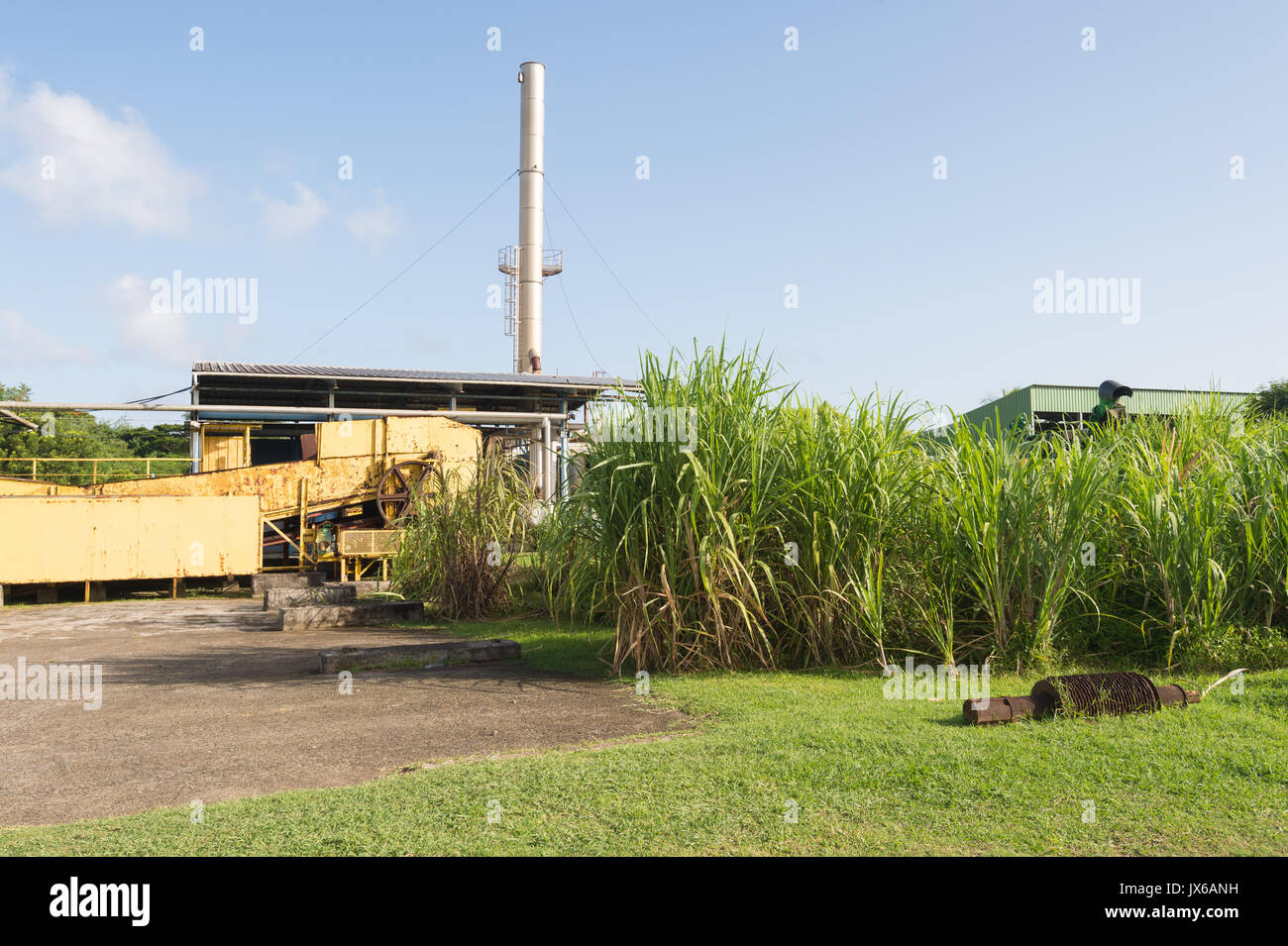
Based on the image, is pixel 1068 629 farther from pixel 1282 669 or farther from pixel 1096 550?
pixel 1282 669

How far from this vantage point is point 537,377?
94.2 feet

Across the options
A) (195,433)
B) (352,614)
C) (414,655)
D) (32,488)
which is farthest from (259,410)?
(414,655)

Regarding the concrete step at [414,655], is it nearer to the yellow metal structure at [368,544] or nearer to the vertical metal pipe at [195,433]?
the yellow metal structure at [368,544]

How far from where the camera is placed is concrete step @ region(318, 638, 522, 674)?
8.10m

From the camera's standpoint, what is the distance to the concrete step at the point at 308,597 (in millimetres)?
12664

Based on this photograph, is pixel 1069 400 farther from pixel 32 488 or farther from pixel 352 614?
pixel 32 488

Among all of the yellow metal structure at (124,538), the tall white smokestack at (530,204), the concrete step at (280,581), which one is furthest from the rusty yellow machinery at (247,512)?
the tall white smokestack at (530,204)

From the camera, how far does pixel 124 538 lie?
49.3 ft

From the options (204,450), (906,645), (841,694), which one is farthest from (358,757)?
(204,450)

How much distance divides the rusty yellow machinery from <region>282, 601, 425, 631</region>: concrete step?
2723mm

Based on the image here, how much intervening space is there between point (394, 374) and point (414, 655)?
1993 centimetres

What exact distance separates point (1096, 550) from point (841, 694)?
3.07 m

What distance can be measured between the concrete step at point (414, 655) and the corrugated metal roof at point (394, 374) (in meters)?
16.1

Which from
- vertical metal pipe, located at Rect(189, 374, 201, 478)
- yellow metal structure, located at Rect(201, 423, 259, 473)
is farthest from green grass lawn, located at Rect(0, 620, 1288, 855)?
vertical metal pipe, located at Rect(189, 374, 201, 478)
